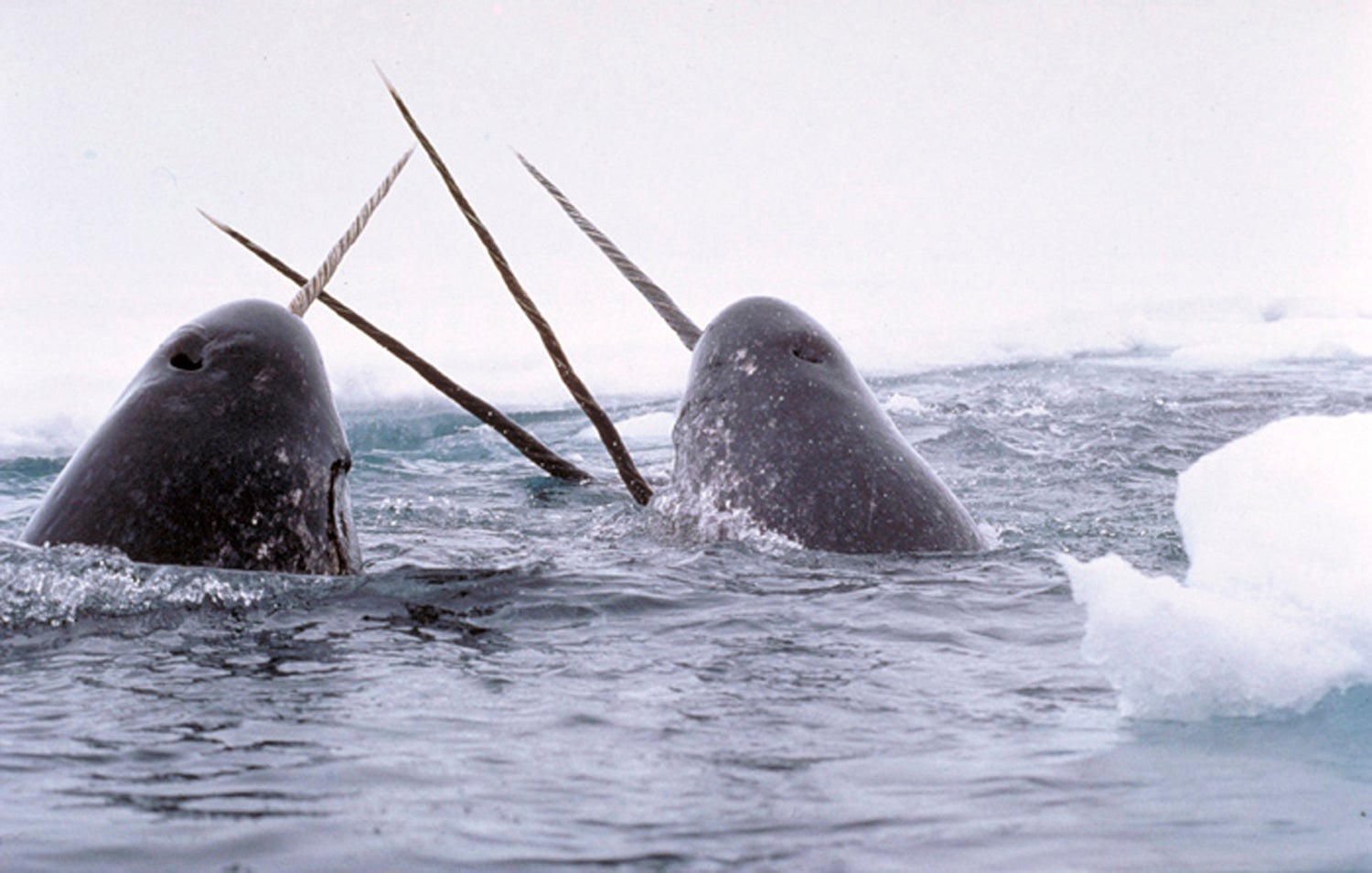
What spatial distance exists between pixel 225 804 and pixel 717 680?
1.34 meters

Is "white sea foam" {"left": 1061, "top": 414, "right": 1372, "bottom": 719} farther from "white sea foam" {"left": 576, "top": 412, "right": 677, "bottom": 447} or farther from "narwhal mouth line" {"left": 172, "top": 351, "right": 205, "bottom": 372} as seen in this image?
"white sea foam" {"left": 576, "top": 412, "right": 677, "bottom": 447}

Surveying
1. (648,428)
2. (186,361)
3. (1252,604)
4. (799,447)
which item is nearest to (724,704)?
(1252,604)

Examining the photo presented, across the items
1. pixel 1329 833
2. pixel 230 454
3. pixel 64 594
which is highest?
pixel 230 454

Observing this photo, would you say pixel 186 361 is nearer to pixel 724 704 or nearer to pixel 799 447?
pixel 799 447

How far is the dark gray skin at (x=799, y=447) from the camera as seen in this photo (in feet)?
17.5

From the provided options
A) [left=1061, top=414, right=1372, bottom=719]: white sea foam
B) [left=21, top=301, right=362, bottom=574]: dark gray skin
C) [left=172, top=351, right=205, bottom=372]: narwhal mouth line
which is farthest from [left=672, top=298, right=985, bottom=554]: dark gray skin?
[left=172, top=351, right=205, bottom=372]: narwhal mouth line

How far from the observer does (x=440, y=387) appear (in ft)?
21.5

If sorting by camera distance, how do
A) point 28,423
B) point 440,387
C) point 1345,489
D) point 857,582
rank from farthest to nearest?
point 28,423 → point 440,387 → point 857,582 → point 1345,489

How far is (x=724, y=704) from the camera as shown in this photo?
323 cm

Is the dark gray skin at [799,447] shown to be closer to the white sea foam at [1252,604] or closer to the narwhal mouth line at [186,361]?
the white sea foam at [1252,604]

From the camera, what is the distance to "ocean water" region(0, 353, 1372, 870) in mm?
2326

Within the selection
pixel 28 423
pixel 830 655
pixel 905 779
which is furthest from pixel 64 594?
pixel 28 423

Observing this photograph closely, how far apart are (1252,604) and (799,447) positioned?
2266 mm

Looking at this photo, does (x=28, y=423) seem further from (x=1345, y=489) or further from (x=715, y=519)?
(x=1345, y=489)
